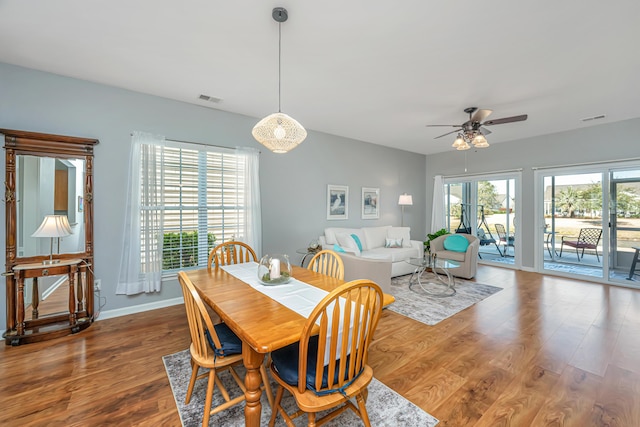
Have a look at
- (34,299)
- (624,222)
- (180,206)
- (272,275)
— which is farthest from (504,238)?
(34,299)

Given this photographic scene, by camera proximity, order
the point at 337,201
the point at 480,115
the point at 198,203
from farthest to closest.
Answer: the point at 337,201 < the point at 198,203 < the point at 480,115

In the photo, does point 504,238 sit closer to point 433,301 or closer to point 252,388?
point 433,301

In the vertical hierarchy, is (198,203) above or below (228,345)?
above

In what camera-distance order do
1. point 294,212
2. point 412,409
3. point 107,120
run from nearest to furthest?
point 412,409 → point 107,120 → point 294,212

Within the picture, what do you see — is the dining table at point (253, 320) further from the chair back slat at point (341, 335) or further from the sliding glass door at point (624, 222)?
the sliding glass door at point (624, 222)

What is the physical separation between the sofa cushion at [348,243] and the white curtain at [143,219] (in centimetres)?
280

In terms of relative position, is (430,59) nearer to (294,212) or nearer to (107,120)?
(294,212)

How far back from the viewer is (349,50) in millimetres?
2436

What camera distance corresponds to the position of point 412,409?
1730 millimetres

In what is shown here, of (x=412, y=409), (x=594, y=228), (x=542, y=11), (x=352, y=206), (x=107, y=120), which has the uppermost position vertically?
(x=542, y=11)

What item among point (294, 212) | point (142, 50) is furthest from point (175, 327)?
point (142, 50)

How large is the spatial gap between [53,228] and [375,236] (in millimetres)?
4788

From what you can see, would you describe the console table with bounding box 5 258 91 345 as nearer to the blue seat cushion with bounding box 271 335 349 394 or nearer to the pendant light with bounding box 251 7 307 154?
the pendant light with bounding box 251 7 307 154

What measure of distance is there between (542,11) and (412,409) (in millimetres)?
2975
